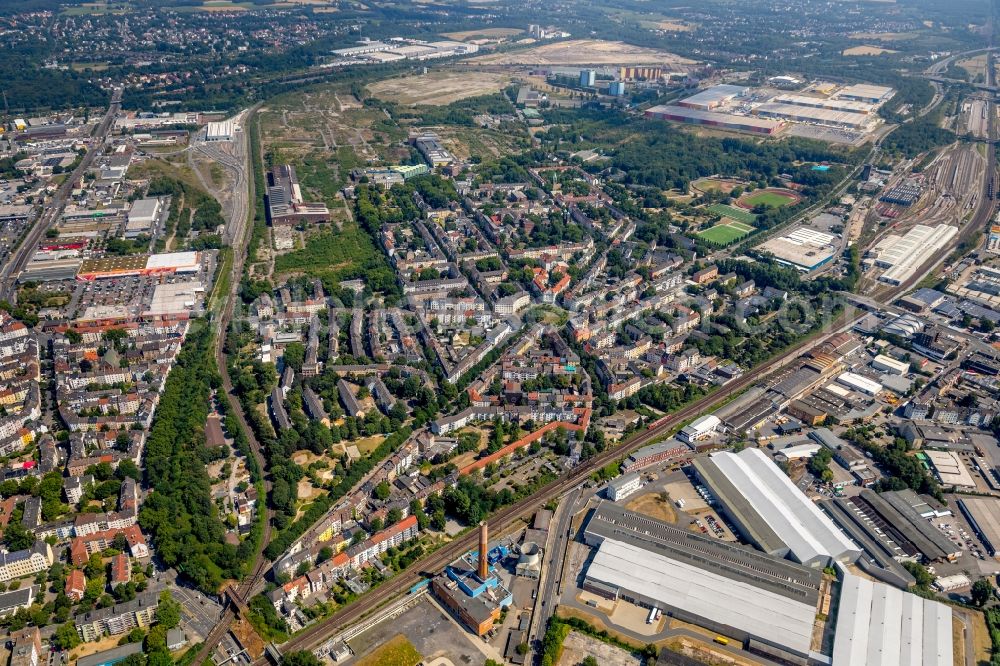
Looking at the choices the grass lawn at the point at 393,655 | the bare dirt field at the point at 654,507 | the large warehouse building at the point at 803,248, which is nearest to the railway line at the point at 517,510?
the grass lawn at the point at 393,655

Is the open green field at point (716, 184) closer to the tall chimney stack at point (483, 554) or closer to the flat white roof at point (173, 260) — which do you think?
the flat white roof at point (173, 260)

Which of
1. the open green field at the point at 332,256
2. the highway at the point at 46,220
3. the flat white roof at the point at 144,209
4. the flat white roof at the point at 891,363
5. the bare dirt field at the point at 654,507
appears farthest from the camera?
the flat white roof at the point at 144,209

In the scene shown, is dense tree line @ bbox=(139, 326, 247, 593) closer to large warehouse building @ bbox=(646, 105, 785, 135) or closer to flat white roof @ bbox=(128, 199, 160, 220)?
flat white roof @ bbox=(128, 199, 160, 220)

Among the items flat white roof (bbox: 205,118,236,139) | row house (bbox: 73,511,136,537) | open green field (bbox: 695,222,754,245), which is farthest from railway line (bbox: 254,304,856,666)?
flat white roof (bbox: 205,118,236,139)

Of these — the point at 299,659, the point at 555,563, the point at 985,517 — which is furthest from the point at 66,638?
the point at 985,517

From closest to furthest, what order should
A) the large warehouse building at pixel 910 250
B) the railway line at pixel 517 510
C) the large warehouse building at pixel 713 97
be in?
the railway line at pixel 517 510 < the large warehouse building at pixel 910 250 < the large warehouse building at pixel 713 97

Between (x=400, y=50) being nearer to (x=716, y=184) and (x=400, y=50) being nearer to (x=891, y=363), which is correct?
(x=716, y=184)
